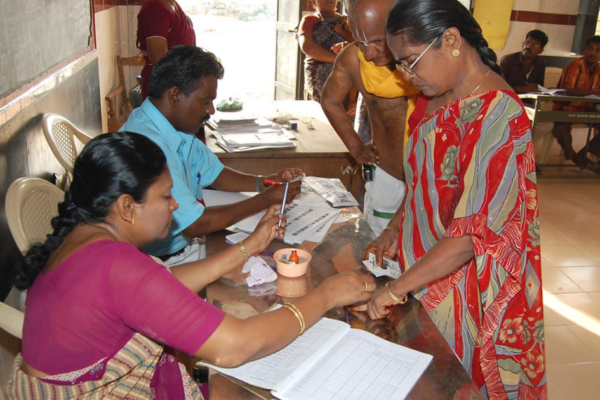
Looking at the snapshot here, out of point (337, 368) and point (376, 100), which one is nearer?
point (337, 368)

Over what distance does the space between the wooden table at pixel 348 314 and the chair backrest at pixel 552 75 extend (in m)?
5.38

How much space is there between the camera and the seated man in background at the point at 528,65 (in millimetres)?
5914

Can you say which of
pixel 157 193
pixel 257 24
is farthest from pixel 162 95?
pixel 257 24

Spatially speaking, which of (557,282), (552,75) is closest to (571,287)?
(557,282)

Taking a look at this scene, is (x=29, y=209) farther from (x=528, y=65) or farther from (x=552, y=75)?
(x=552, y=75)

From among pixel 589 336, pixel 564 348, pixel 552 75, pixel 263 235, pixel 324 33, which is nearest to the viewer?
pixel 263 235

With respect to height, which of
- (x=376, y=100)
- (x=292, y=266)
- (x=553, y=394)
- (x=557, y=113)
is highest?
(x=376, y=100)

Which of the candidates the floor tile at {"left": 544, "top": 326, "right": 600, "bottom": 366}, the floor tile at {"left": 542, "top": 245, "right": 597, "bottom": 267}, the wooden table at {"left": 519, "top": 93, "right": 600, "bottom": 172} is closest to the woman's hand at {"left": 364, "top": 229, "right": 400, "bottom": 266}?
the floor tile at {"left": 544, "top": 326, "right": 600, "bottom": 366}

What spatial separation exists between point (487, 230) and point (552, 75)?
596 cm

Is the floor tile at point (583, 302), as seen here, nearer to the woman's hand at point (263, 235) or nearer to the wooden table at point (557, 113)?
the woman's hand at point (263, 235)

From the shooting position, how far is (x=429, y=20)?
1.37 metres

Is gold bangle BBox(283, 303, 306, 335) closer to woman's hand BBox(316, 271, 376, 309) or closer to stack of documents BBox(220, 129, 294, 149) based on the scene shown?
woman's hand BBox(316, 271, 376, 309)

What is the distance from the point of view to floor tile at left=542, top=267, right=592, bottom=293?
→ 338 centimetres

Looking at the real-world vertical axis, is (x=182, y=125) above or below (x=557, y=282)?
above
